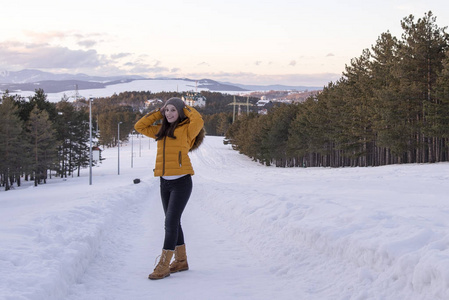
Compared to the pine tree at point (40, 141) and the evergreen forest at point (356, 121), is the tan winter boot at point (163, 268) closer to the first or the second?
the evergreen forest at point (356, 121)

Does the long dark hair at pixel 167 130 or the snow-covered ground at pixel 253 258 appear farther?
the long dark hair at pixel 167 130

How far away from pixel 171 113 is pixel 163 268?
221cm

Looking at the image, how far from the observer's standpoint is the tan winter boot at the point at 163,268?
566 cm

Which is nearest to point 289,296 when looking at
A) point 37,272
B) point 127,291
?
point 127,291

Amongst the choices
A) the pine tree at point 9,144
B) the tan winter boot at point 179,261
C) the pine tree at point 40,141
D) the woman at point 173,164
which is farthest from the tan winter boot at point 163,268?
the pine tree at point 40,141

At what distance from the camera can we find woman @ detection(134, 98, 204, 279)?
579cm

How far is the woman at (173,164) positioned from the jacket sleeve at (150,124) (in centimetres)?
20

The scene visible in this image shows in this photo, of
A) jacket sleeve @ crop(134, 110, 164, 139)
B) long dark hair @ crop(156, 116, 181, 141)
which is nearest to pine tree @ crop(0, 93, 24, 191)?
jacket sleeve @ crop(134, 110, 164, 139)

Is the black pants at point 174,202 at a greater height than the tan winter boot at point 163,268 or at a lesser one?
greater

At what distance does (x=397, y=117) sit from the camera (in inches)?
1369

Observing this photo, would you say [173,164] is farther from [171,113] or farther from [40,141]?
[40,141]

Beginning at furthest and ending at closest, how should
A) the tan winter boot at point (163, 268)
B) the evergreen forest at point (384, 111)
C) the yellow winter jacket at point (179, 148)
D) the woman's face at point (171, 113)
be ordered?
1. the evergreen forest at point (384, 111)
2. the woman's face at point (171, 113)
3. the yellow winter jacket at point (179, 148)
4. the tan winter boot at point (163, 268)

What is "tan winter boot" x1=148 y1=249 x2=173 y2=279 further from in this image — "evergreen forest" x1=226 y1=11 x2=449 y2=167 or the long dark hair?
"evergreen forest" x1=226 y1=11 x2=449 y2=167

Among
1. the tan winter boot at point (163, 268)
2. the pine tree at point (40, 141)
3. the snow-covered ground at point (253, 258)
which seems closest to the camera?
the snow-covered ground at point (253, 258)
